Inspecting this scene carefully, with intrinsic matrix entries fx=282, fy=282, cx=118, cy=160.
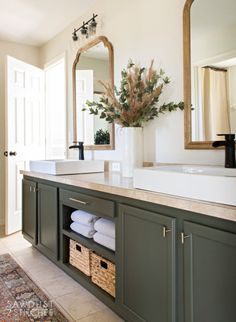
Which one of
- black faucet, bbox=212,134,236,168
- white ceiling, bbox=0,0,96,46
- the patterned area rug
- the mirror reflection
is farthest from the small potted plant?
white ceiling, bbox=0,0,96,46

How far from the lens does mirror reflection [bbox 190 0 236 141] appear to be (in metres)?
1.61

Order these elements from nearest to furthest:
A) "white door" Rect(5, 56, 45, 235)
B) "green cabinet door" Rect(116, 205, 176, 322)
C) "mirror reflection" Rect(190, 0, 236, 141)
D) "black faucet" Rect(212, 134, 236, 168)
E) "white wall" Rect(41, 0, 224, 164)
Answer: "green cabinet door" Rect(116, 205, 176, 322)
"black faucet" Rect(212, 134, 236, 168)
"mirror reflection" Rect(190, 0, 236, 141)
"white wall" Rect(41, 0, 224, 164)
"white door" Rect(5, 56, 45, 235)

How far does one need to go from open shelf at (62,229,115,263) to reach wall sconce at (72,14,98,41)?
193cm

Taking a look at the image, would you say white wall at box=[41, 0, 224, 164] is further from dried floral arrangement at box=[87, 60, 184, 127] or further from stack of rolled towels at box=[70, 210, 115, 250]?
stack of rolled towels at box=[70, 210, 115, 250]

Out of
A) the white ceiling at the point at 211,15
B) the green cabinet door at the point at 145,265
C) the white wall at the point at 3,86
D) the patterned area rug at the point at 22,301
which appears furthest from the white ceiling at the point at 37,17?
the patterned area rug at the point at 22,301

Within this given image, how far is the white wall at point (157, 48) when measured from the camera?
193 centimetres

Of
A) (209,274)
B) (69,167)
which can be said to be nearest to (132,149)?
(69,167)

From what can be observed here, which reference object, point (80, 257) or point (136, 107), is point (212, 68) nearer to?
point (136, 107)

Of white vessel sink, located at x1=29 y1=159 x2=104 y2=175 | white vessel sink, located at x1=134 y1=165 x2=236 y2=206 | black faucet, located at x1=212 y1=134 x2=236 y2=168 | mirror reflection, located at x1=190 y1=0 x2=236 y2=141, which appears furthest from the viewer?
white vessel sink, located at x1=29 y1=159 x2=104 y2=175

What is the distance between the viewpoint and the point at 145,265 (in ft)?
4.66

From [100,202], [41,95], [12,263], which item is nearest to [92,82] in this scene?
[41,95]

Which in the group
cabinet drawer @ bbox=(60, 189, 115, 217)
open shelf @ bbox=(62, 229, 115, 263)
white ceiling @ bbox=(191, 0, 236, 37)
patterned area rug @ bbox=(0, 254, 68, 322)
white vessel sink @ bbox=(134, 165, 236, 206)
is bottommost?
patterned area rug @ bbox=(0, 254, 68, 322)

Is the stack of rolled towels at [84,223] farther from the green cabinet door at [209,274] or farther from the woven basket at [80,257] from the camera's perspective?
the green cabinet door at [209,274]

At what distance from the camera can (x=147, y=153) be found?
7.26 feet
